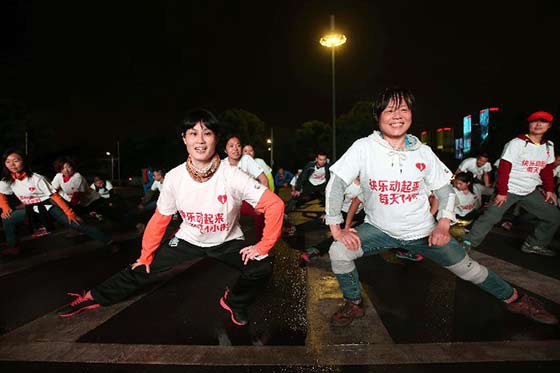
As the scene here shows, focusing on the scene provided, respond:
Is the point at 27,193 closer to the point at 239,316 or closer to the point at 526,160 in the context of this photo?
the point at 239,316

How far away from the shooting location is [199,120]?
2740mm

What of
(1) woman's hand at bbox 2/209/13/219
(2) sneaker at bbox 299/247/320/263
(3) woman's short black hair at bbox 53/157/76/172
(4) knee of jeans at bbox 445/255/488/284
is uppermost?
(3) woman's short black hair at bbox 53/157/76/172

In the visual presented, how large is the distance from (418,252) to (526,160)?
111 inches

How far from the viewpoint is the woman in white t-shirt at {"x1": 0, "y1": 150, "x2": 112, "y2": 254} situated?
5172mm

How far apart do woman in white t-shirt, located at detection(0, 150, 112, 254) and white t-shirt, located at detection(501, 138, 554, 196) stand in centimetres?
639

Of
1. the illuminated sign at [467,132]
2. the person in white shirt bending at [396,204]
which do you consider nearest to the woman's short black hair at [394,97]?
the person in white shirt bending at [396,204]

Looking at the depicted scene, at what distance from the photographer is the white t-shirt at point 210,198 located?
276 cm

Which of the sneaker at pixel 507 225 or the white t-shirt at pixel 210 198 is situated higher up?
the white t-shirt at pixel 210 198

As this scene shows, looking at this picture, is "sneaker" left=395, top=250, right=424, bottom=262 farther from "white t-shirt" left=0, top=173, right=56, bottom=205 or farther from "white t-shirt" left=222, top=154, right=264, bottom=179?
"white t-shirt" left=0, top=173, right=56, bottom=205

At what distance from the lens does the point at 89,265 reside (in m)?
4.94

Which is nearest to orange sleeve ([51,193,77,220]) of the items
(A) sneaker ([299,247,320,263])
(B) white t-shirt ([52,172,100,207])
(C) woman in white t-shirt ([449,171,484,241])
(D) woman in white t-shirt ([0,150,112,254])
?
(D) woman in white t-shirt ([0,150,112,254])

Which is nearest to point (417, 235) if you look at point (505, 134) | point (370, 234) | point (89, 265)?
point (370, 234)

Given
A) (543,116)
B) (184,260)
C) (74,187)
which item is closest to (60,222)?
(74,187)

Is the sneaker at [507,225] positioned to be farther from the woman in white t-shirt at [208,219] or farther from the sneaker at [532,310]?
the woman in white t-shirt at [208,219]
